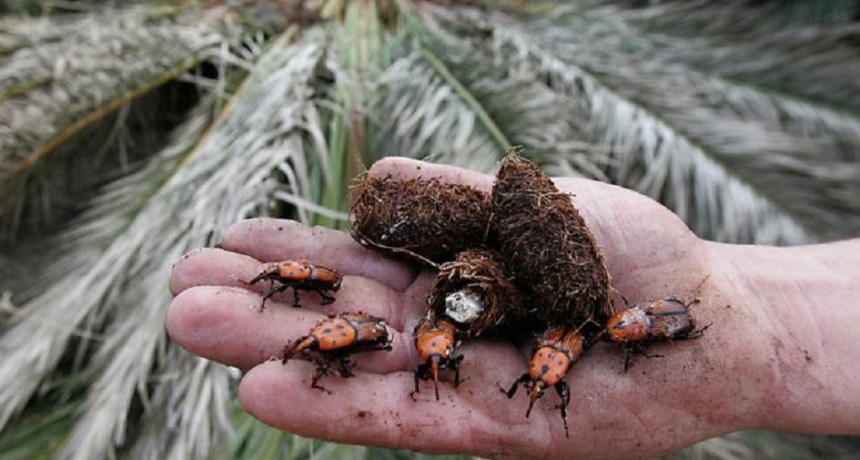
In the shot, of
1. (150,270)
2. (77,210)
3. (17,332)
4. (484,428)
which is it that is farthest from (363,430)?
(77,210)

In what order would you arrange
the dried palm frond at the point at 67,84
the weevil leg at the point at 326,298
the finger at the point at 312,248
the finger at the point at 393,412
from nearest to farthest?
the finger at the point at 393,412 → the weevil leg at the point at 326,298 → the finger at the point at 312,248 → the dried palm frond at the point at 67,84

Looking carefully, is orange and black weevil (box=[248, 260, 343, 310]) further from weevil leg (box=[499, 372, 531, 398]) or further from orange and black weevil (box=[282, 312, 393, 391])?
weevil leg (box=[499, 372, 531, 398])

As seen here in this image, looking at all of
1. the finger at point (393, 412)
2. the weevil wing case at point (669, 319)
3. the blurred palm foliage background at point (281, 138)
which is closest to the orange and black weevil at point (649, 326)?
the weevil wing case at point (669, 319)

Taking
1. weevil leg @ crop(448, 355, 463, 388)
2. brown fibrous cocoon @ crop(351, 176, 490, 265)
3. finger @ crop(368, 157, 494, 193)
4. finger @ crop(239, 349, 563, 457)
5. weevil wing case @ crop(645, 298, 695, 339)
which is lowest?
finger @ crop(239, 349, 563, 457)

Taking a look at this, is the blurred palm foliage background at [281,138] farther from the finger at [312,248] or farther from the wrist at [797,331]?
the wrist at [797,331]

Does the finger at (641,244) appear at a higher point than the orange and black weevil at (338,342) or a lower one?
higher

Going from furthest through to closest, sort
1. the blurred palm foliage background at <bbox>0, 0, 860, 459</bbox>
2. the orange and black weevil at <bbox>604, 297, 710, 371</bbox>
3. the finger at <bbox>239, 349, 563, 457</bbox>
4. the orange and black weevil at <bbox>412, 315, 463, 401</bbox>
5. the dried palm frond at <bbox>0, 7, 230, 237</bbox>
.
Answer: the dried palm frond at <bbox>0, 7, 230, 237</bbox>, the blurred palm foliage background at <bbox>0, 0, 860, 459</bbox>, the orange and black weevil at <bbox>604, 297, 710, 371</bbox>, the orange and black weevil at <bbox>412, 315, 463, 401</bbox>, the finger at <bbox>239, 349, 563, 457</bbox>

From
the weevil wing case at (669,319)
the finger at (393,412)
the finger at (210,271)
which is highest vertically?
the weevil wing case at (669,319)

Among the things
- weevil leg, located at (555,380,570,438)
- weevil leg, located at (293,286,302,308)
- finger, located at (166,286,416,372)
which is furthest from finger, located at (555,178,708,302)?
weevil leg, located at (293,286,302,308)

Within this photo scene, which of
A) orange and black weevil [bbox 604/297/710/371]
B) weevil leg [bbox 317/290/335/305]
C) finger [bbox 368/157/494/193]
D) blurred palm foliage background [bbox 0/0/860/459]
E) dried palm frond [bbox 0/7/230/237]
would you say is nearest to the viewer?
orange and black weevil [bbox 604/297/710/371]
